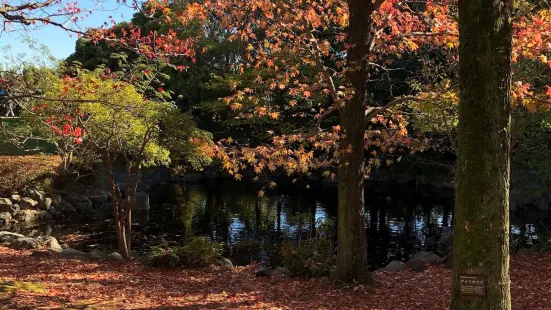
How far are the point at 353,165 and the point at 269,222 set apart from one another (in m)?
10.9

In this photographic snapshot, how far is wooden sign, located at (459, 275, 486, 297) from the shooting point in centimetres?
402

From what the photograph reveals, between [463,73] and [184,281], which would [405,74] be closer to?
[184,281]

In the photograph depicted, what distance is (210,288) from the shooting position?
791 centimetres

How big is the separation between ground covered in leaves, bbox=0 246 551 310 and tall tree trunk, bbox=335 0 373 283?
598 millimetres

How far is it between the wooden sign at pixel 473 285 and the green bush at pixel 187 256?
21.8ft

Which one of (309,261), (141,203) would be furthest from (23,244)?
(141,203)

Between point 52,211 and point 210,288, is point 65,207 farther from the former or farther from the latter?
point 210,288

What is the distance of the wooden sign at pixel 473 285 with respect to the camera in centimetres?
402

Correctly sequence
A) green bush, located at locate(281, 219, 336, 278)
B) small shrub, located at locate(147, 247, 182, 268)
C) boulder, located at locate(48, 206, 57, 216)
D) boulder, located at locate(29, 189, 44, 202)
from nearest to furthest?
1. green bush, located at locate(281, 219, 336, 278)
2. small shrub, located at locate(147, 247, 182, 268)
3. boulder, located at locate(48, 206, 57, 216)
4. boulder, located at locate(29, 189, 44, 202)

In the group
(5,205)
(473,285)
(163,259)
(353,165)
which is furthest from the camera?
(5,205)

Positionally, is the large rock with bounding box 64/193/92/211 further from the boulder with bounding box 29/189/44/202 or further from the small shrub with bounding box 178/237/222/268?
the small shrub with bounding box 178/237/222/268

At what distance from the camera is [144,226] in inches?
678

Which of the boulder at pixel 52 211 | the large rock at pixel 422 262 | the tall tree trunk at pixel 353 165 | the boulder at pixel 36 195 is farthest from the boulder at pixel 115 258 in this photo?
the boulder at pixel 36 195

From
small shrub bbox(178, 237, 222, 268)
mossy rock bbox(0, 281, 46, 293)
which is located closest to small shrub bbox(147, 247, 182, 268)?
small shrub bbox(178, 237, 222, 268)
